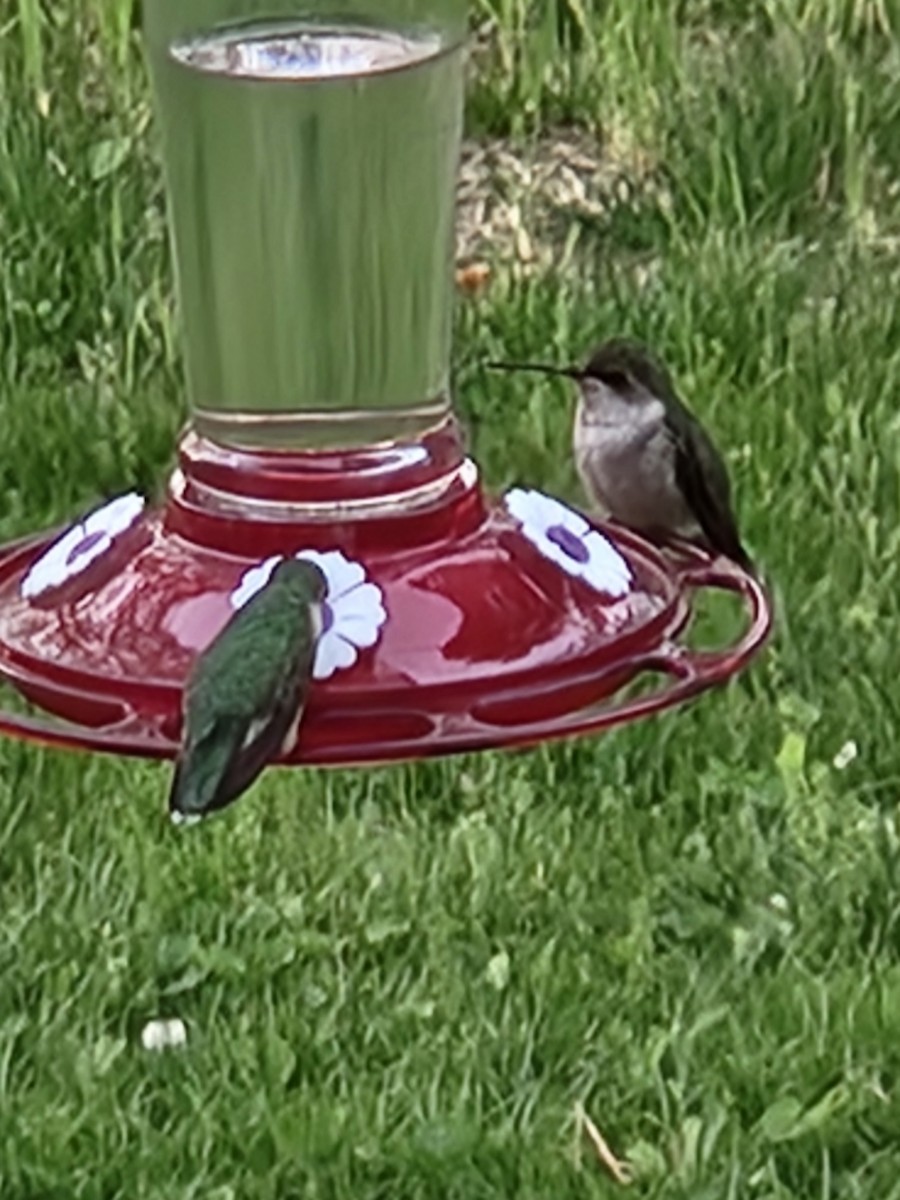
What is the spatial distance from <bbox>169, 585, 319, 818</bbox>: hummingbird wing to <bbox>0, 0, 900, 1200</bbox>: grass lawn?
129 centimetres

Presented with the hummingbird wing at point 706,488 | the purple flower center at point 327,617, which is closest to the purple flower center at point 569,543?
the purple flower center at point 327,617

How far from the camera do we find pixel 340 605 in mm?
2004

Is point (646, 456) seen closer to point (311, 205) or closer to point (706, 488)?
point (706, 488)

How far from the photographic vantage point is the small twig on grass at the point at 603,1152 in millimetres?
3188

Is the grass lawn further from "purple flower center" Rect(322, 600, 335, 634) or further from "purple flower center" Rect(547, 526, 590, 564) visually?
"purple flower center" Rect(322, 600, 335, 634)

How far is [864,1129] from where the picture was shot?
3.24 m

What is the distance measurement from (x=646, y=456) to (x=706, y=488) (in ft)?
0.51

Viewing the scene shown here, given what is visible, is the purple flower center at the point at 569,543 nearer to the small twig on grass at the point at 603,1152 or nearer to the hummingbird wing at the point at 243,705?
the hummingbird wing at the point at 243,705

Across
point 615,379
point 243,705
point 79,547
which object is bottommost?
point 615,379

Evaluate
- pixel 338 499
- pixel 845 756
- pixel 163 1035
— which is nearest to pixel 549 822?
pixel 845 756

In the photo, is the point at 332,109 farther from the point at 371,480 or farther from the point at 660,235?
the point at 660,235

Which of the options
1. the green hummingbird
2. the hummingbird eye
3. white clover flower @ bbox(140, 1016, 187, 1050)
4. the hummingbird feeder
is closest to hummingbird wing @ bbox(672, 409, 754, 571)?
the hummingbird eye

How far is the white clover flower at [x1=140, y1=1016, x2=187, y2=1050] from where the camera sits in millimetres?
3404

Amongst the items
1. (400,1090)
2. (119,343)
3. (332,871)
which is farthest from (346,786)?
(119,343)
